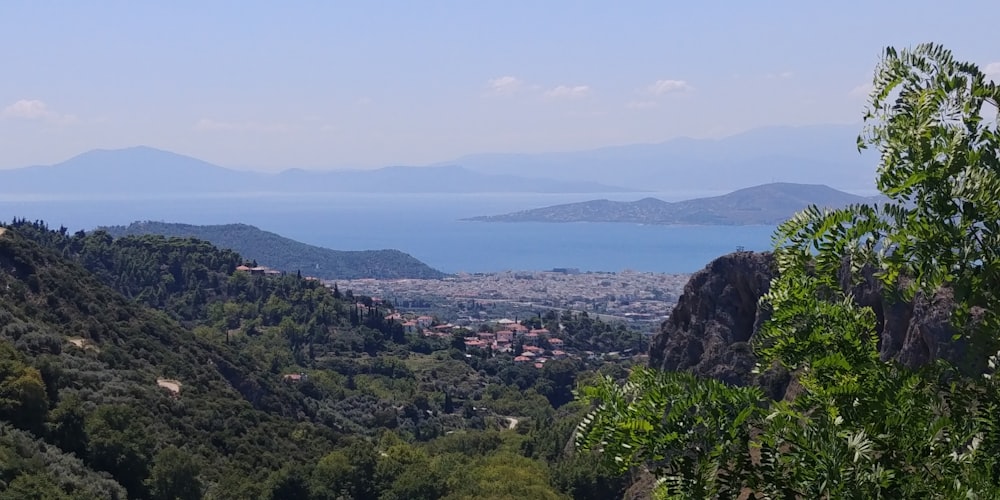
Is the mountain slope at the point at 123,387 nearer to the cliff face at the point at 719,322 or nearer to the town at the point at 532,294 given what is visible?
the cliff face at the point at 719,322

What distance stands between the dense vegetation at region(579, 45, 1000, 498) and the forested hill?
363 feet

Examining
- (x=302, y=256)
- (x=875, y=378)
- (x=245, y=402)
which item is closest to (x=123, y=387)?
(x=245, y=402)

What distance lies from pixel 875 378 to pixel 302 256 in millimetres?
122812

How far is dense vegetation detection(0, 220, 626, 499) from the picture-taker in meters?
16.9

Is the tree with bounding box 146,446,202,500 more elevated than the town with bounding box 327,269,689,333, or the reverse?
the tree with bounding box 146,446,202,500

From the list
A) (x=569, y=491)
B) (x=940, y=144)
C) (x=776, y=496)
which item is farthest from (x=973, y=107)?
(x=569, y=491)

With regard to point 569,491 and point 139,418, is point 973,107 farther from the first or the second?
point 139,418

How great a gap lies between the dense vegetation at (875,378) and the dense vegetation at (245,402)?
12582 mm

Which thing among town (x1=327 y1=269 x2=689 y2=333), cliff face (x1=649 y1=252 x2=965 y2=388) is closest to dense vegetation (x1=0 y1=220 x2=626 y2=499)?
cliff face (x1=649 y1=252 x2=965 y2=388)

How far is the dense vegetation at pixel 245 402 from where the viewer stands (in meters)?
16.9

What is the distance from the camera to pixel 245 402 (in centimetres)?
2623

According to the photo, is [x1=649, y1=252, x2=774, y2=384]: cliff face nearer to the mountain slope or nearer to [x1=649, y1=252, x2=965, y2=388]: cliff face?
[x1=649, y1=252, x2=965, y2=388]: cliff face

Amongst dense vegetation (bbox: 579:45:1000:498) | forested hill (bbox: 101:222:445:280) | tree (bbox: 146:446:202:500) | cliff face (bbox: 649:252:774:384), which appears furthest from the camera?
forested hill (bbox: 101:222:445:280)

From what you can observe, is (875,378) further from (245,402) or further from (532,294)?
(532,294)
